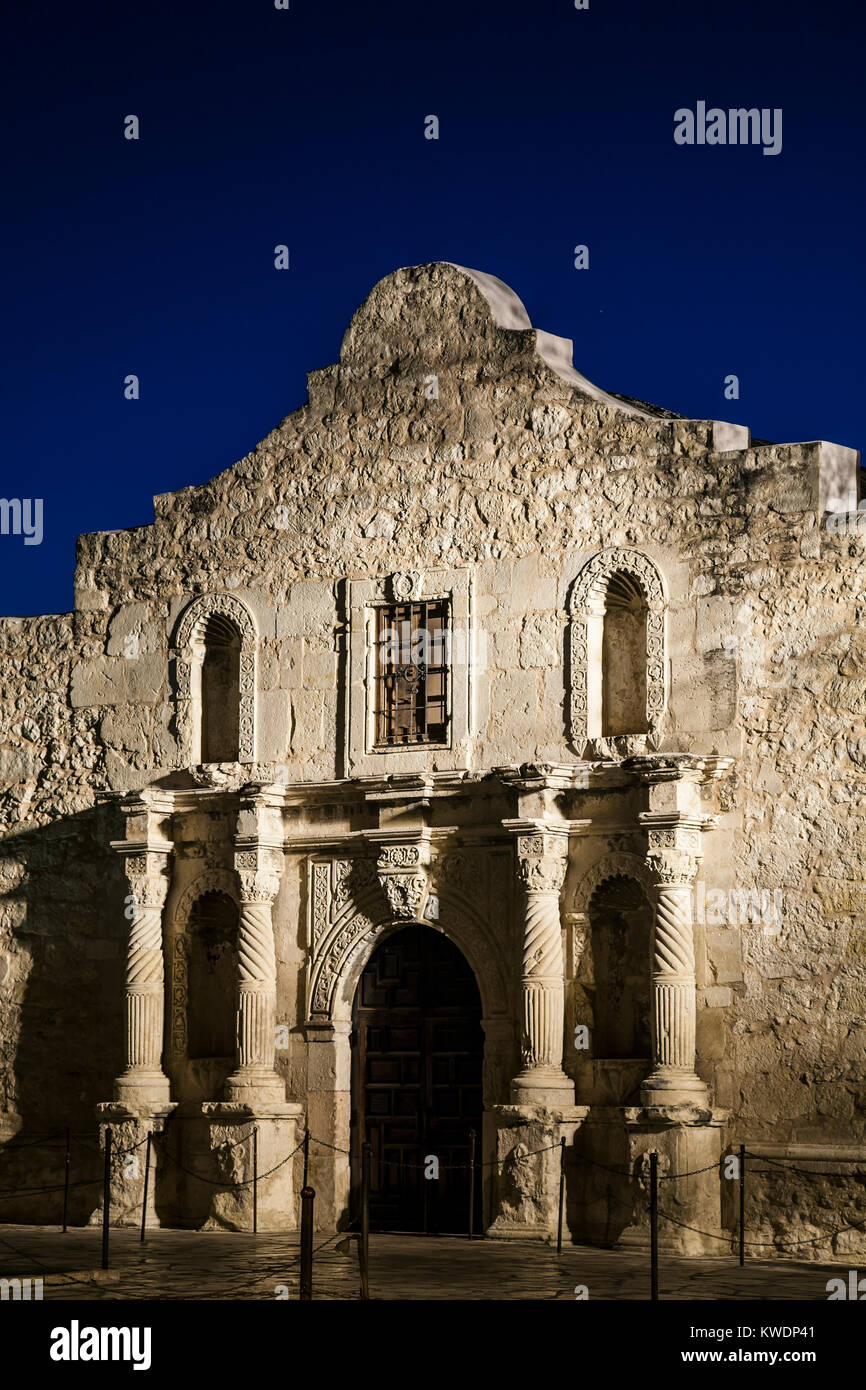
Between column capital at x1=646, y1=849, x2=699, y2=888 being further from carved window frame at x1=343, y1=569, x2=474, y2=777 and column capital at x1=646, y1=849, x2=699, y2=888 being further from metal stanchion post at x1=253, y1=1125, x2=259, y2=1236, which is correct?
metal stanchion post at x1=253, y1=1125, x2=259, y2=1236

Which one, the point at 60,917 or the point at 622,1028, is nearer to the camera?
the point at 622,1028

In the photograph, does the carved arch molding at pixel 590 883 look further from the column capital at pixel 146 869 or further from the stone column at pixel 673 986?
the column capital at pixel 146 869

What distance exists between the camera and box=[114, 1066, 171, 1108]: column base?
17.7m

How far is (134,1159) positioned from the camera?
17.6 m

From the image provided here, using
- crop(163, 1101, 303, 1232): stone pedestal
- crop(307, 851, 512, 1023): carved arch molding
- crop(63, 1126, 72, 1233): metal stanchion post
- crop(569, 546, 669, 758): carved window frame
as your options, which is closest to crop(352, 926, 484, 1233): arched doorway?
crop(307, 851, 512, 1023): carved arch molding

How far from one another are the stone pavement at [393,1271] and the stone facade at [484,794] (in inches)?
28.3

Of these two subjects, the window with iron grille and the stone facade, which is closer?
the stone facade

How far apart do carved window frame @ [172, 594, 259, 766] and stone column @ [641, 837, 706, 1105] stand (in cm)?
396

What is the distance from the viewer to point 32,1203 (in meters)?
18.8

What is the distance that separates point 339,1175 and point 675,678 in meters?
4.61

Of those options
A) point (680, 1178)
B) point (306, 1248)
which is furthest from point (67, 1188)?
point (306, 1248)

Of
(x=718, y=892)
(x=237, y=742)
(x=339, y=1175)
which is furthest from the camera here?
(x=237, y=742)

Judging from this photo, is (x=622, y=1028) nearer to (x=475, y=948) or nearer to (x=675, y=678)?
(x=475, y=948)

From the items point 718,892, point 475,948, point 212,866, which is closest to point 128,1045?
point 212,866
